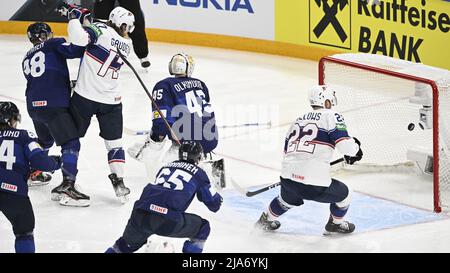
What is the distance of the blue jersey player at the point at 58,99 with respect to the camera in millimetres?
7566

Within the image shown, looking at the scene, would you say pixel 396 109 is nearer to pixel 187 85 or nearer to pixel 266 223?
pixel 187 85

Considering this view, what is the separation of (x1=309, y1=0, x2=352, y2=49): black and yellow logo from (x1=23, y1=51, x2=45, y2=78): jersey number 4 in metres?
4.47

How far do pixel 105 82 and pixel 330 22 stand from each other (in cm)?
439

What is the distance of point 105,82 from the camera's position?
300 inches

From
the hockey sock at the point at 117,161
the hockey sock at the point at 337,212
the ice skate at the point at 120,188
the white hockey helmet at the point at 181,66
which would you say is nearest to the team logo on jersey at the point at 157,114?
the white hockey helmet at the point at 181,66

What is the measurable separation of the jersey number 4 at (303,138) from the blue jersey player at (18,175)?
4.91ft

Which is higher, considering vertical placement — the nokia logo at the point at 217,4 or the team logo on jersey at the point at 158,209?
the team logo on jersey at the point at 158,209

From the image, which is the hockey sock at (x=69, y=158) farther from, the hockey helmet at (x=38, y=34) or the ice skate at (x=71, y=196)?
the hockey helmet at (x=38, y=34)

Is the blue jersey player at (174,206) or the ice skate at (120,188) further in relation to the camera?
the ice skate at (120,188)

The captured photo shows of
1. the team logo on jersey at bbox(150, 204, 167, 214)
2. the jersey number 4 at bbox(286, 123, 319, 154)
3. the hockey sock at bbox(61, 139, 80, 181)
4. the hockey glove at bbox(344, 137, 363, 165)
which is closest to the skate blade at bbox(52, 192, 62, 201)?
the hockey sock at bbox(61, 139, 80, 181)

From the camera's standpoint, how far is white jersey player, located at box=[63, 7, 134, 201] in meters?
7.55

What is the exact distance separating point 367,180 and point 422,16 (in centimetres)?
293
